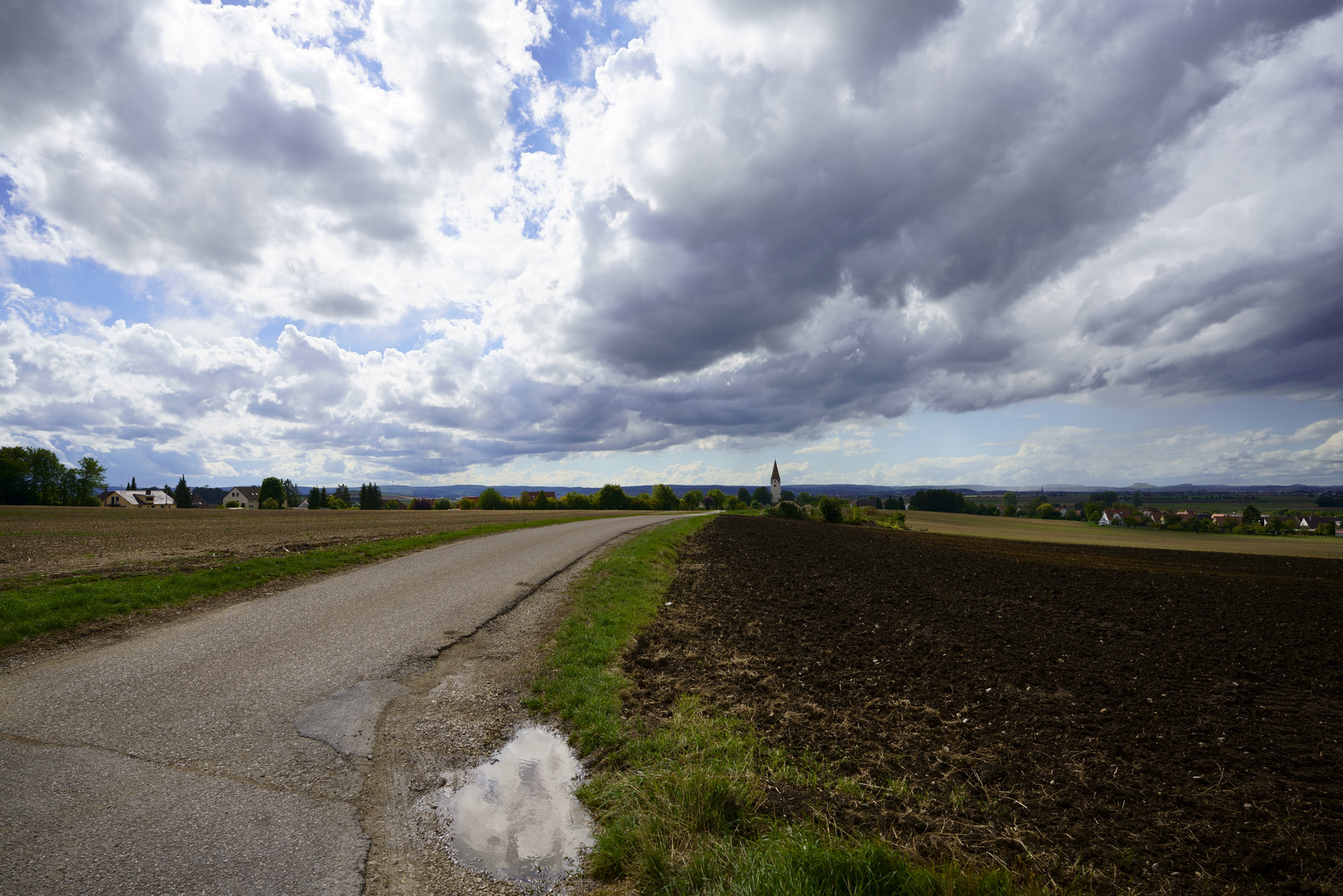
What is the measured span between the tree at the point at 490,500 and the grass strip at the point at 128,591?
86.1 meters

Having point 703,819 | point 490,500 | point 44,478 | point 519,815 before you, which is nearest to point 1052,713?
point 703,819

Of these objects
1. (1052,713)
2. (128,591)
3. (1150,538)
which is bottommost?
(1150,538)

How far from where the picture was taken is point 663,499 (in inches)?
4628

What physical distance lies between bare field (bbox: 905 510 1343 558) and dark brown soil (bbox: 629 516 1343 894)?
1323 inches

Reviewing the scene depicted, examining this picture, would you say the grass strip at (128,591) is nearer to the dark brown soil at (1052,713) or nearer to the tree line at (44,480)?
the dark brown soil at (1052,713)

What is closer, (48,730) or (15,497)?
(48,730)

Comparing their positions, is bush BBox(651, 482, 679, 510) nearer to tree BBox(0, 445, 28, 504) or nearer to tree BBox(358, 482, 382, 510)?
tree BBox(358, 482, 382, 510)

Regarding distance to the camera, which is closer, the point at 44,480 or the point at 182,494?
the point at 44,480

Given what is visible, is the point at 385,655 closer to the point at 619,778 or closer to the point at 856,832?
the point at 619,778

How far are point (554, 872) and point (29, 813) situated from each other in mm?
4116

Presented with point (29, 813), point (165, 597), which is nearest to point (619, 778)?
point (29, 813)

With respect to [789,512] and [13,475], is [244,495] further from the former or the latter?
[789,512]

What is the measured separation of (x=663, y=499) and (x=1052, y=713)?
111 meters

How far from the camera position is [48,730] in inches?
222
